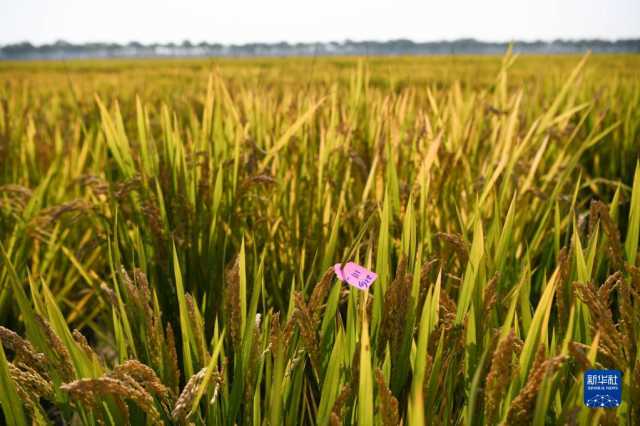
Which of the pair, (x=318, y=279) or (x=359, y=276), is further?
(x=318, y=279)

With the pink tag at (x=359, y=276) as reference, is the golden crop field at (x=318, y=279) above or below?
below

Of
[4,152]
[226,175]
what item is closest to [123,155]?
[226,175]

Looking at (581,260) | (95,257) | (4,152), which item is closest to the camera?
(581,260)

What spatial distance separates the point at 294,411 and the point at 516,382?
0.28 m

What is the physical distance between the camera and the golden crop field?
1.86 ft

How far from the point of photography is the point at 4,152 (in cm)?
178

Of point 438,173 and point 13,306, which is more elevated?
point 438,173

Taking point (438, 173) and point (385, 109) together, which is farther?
point (385, 109)

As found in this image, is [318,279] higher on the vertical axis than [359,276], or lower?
lower

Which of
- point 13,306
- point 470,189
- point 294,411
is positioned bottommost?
point 13,306

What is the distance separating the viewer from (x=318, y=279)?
3.59ft

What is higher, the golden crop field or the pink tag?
the pink tag

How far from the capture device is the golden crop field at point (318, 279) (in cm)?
57

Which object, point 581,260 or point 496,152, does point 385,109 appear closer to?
point 496,152
